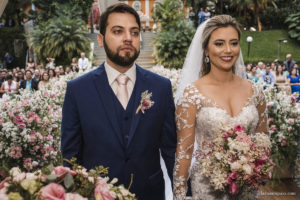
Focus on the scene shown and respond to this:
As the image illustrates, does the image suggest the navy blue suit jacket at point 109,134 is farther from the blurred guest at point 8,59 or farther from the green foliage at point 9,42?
the green foliage at point 9,42

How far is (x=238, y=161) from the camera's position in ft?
6.61

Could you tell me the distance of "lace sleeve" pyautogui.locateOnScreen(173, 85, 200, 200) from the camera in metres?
2.57

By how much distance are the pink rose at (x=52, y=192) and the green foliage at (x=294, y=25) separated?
26908 mm

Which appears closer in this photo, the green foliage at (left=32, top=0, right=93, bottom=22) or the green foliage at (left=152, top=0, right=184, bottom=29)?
the green foliage at (left=152, top=0, right=184, bottom=29)

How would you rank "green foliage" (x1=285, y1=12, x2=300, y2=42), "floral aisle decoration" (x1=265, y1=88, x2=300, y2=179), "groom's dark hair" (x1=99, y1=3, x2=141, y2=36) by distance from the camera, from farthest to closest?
"green foliage" (x1=285, y1=12, x2=300, y2=42)
"floral aisle decoration" (x1=265, y1=88, x2=300, y2=179)
"groom's dark hair" (x1=99, y1=3, x2=141, y2=36)

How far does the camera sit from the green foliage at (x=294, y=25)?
2476 cm

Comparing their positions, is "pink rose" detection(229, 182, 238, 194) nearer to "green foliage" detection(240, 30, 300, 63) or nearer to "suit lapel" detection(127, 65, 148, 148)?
"suit lapel" detection(127, 65, 148, 148)

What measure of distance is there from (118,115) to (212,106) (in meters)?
0.95

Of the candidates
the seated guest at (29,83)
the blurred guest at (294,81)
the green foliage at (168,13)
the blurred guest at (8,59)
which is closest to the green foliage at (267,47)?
the green foliage at (168,13)

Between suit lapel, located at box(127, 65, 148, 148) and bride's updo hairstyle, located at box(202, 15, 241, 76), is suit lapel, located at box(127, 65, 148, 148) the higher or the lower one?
the lower one

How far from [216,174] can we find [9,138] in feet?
10.6

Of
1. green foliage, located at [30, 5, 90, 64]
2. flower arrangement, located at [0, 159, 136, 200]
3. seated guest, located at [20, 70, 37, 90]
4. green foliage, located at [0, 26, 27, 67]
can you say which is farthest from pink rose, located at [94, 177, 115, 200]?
green foliage, located at [0, 26, 27, 67]

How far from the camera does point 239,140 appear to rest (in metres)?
2.06

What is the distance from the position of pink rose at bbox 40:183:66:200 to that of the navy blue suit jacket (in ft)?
3.09
